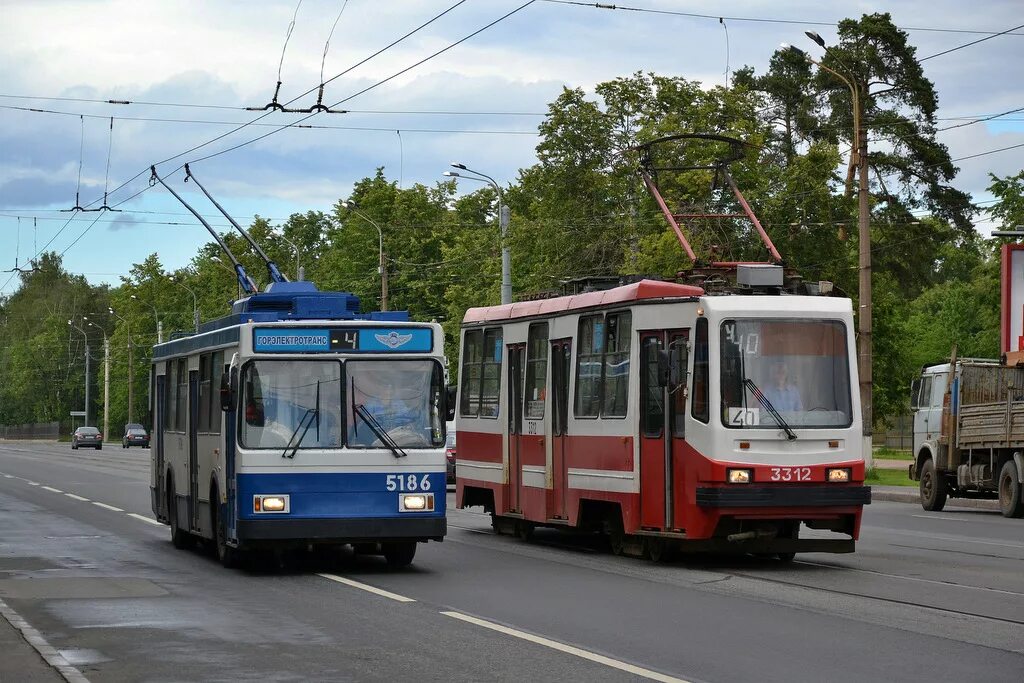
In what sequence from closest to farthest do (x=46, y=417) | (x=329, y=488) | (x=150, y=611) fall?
(x=150, y=611) → (x=329, y=488) → (x=46, y=417)

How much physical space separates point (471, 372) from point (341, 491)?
22.4 feet

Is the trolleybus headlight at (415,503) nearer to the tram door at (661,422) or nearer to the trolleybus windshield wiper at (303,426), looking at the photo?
the trolleybus windshield wiper at (303,426)

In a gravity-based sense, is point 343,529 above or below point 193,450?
below

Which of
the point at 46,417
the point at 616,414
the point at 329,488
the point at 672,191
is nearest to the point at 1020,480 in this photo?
the point at 616,414

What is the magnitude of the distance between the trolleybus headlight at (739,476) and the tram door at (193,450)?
6.07 metres

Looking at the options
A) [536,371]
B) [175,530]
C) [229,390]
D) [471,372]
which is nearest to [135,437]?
[471,372]

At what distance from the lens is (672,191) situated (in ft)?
175

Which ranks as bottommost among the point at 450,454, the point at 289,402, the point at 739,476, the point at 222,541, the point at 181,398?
the point at 222,541

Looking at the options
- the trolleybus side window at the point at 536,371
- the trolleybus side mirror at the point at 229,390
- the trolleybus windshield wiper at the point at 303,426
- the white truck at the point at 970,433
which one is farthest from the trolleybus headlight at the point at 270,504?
the white truck at the point at 970,433

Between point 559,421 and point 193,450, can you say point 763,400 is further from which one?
point 193,450

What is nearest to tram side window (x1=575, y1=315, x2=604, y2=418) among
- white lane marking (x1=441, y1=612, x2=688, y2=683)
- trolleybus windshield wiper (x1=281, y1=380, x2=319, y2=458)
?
trolleybus windshield wiper (x1=281, y1=380, x2=319, y2=458)

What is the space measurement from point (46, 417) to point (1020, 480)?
131069 millimetres

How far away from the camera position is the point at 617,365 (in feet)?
59.7

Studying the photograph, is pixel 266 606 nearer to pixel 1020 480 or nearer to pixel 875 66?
pixel 1020 480
